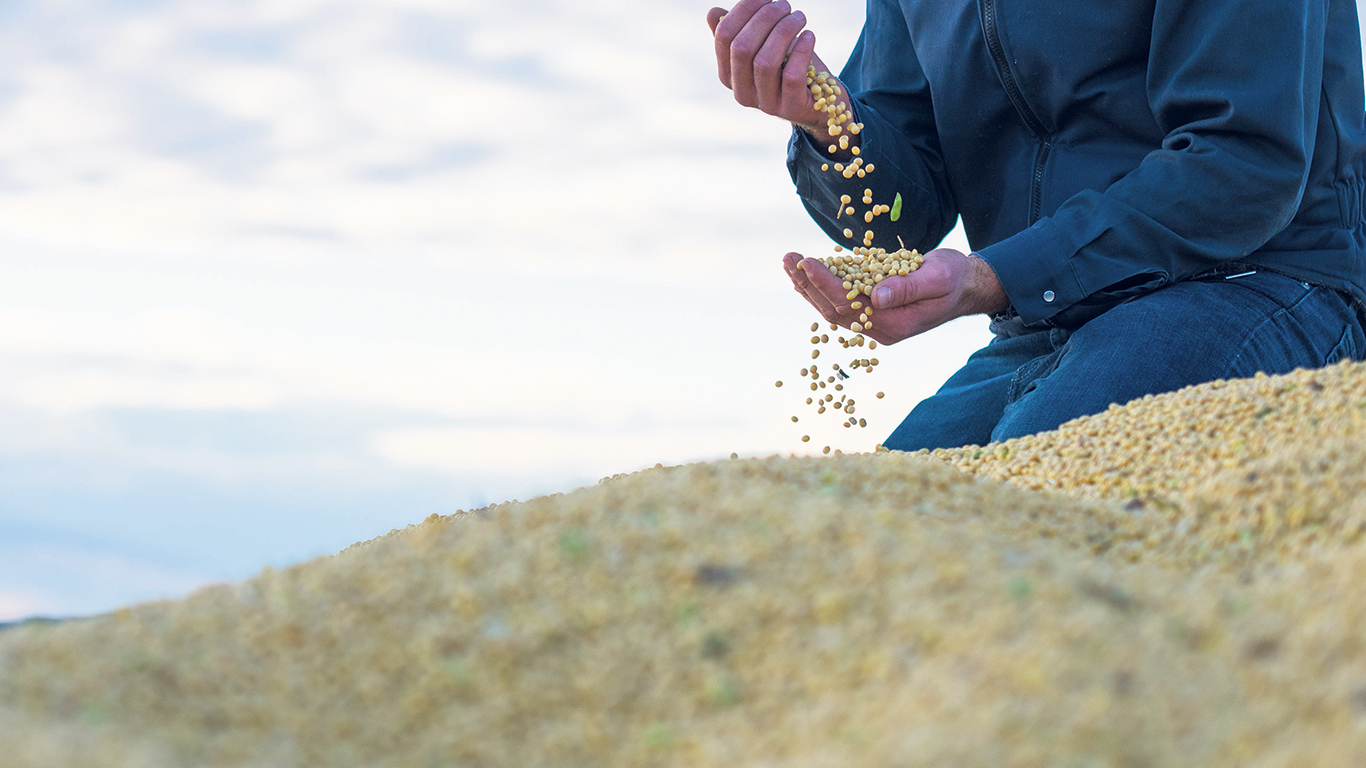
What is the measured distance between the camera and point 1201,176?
2381 millimetres

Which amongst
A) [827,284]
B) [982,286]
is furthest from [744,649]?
[982,286]

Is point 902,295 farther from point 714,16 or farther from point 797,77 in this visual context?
point 714,16

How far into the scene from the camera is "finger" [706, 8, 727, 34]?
258 cm

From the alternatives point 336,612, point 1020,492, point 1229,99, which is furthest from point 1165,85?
point 336,612

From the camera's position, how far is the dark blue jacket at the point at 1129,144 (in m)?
2.38

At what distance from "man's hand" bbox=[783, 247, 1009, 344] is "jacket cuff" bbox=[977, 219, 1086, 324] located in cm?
3

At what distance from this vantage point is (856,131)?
108 inches

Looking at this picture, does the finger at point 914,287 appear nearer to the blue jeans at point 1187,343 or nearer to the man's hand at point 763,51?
the blue jeans at point 1187,343

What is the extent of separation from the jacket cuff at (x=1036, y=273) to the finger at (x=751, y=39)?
27.4 inches

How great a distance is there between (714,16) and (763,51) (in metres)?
0.15

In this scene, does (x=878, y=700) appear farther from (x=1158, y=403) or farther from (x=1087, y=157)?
(x=1087, y=157)

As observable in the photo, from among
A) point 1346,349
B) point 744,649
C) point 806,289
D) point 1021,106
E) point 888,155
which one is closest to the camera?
point 744,649

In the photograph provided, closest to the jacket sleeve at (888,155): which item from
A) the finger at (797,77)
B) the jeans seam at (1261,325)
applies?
the finger at (797,77)

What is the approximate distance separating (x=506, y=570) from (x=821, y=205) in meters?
2.07
